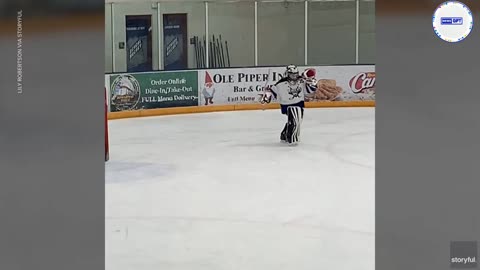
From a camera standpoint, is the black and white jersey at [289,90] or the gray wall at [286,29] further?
the gray wall at [286,29]

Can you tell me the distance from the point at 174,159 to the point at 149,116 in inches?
217

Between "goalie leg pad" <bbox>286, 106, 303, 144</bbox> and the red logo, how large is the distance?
5.90m

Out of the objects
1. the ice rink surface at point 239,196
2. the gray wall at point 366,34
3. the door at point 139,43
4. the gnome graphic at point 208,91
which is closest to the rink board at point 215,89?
the gnome graphic at point 208,91

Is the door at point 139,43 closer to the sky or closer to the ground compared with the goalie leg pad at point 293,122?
closer to the sky

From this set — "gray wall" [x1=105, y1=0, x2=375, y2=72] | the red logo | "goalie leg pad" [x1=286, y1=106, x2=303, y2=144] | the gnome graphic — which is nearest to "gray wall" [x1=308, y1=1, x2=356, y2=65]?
"gray wall" [x1=105, y1=0, x2=375, y2=72]

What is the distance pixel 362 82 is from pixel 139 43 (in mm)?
4816

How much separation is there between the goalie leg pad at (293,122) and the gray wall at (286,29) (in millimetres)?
5846

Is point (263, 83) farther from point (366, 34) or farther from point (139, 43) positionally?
point (366, 34)

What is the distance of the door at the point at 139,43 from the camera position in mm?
19359

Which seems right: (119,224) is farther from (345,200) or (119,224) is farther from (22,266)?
(22,266)

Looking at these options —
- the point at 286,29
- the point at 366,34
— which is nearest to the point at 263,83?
the point at 286,29

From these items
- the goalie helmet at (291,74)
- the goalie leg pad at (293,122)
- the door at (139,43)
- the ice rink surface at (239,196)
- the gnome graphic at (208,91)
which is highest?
the door at (139,43)

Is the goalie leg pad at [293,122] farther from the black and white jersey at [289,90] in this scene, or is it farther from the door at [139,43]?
the door at [139,43]

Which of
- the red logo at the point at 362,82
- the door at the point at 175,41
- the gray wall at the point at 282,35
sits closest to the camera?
the door at the point at 175,41
